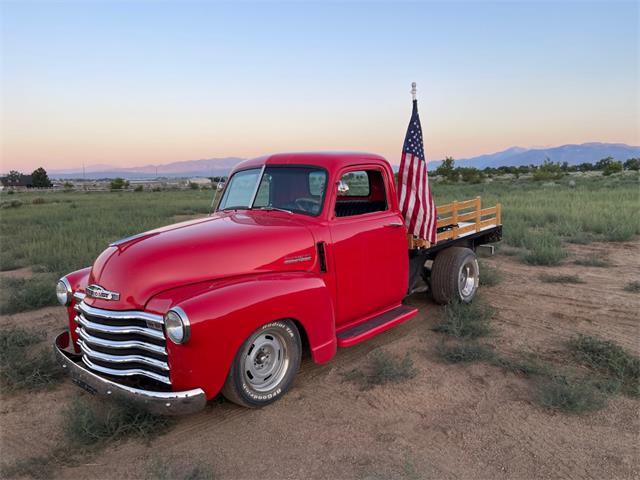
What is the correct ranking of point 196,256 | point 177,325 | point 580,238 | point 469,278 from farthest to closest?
1. point 580,238
2. point 469,278
3. point 196,256
4. point 177,325

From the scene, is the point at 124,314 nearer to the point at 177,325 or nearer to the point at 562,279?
the point at 177,325

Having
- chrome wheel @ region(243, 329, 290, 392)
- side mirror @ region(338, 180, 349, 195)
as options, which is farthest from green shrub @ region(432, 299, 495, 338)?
chrome wheel @ region(243, 329, 290, 392)

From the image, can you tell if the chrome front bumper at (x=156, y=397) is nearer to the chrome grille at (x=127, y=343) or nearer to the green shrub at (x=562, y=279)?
the chrome grille at (x=127, y=343)

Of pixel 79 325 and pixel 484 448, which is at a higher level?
pixel 79 325

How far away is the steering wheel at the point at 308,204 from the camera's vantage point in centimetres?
435

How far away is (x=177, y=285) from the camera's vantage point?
3.37 metres

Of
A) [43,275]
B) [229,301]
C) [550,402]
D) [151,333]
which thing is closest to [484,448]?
[550,402]

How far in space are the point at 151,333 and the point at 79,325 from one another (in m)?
1.02

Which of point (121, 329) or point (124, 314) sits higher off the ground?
point (124, 314)

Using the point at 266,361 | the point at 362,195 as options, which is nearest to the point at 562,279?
the point at 362,195

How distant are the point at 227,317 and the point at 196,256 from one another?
61cm

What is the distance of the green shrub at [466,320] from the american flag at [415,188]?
3.16 feet

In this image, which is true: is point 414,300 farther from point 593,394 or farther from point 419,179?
point 593,394

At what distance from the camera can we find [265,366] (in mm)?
3738
